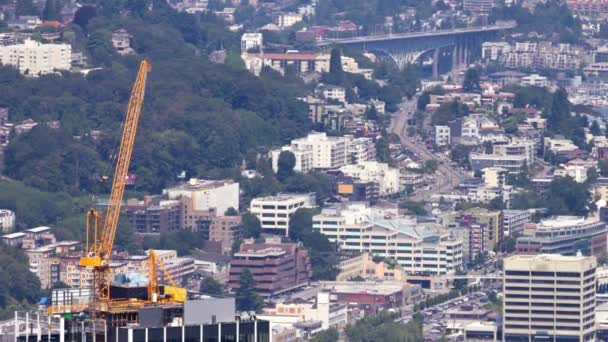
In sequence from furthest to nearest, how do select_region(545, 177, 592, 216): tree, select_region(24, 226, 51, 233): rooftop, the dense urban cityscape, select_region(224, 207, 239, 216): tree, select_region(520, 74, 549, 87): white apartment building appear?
1. select_region(520, 74, 549, 87): white apartment building
2. select_region(545, 177, 592, 216): tree
3. select_region(224, 207, 239, 216): tree
4. select_region(24, 226, 51, 233): rooftop
5. the dense urban cityscape

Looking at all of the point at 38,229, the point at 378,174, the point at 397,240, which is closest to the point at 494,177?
the point at 378,174

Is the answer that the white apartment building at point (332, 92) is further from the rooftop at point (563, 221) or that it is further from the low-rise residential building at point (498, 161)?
the rooftop at point (563, 221)

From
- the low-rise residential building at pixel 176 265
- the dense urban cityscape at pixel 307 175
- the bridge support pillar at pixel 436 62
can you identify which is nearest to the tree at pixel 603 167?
the dense urban cityscape at pixel 307 175

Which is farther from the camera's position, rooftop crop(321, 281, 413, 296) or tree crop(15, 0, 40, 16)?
tree crop(15, 0, 40, 16)

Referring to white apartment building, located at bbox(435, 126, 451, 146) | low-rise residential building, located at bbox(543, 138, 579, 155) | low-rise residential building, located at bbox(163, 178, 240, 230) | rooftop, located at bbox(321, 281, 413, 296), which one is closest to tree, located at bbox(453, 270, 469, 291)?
rooftop, located at bbox(321, 281, 413, 296)

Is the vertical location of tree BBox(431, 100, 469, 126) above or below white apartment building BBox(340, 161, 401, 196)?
below

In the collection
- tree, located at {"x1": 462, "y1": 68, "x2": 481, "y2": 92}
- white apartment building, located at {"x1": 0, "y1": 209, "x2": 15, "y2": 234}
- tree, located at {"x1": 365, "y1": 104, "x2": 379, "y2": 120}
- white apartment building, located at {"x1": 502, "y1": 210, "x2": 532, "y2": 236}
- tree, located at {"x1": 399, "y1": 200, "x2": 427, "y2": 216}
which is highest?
white apartment building, located at {"x1": 0, "y1": 209, "x2": 15, "y2": 234}

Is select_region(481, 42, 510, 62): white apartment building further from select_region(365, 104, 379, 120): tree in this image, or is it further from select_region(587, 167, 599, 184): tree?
select_region(587, 167, 599, 184): tree

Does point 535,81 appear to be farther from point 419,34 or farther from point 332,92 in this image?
point 419,34
